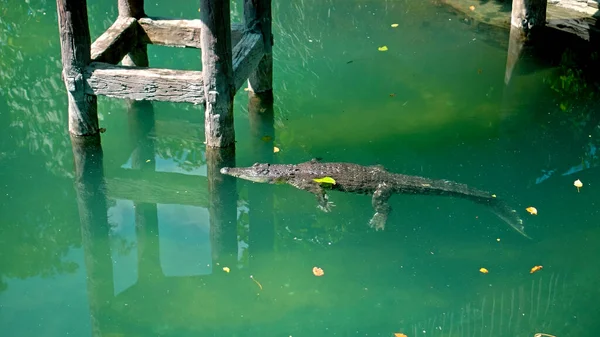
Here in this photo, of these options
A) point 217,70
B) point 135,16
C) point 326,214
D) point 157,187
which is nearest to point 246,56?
point 217,70

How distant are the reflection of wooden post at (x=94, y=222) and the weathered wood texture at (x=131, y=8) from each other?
1.32 meters

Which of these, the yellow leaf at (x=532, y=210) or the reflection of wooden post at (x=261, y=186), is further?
the yellow leaf at (x=532, y=210)

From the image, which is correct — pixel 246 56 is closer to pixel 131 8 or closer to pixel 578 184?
pixel 131 8

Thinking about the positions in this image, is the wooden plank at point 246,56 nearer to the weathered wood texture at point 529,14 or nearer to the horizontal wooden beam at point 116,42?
the horizontal wooden beam at point 116,42

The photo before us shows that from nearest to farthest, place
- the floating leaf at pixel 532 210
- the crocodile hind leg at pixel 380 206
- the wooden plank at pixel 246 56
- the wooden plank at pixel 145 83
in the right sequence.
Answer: the crocodile hind leg at pixel 380 206
the floating leaf at pixel 532 210
the wooden plank at pixel 145 83
the wooden plank at pixel 246 56

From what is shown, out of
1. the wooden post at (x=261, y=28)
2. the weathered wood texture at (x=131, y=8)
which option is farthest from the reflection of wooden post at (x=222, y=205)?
the weathered wood texture at (x=131, y=8)

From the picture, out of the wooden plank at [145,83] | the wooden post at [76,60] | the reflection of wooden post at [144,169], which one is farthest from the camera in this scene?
the wooden plank at [145,83]

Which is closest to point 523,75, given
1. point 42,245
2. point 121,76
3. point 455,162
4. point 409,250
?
point 455,162

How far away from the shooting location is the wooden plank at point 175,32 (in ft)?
25.0

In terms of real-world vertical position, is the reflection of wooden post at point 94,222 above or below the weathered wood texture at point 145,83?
below

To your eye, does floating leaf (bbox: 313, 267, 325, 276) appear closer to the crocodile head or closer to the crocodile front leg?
the crocodile front leg

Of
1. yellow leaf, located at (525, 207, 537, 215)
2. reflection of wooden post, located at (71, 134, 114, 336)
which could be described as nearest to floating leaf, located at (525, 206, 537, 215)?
yellow leaf, located at (525, 207, 537, 215)

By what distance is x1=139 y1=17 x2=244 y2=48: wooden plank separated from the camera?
763cm

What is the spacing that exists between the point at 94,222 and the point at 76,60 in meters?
1.46
